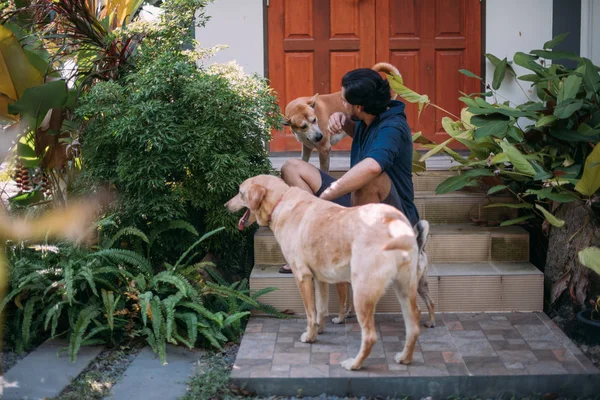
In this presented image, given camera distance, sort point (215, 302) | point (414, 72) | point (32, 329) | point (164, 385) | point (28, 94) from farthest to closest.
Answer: point (414, 72) < point (28, 94) < point (215, 302) < point (32, 329) < point (164, 385)

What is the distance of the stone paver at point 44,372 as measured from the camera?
3.70 metres

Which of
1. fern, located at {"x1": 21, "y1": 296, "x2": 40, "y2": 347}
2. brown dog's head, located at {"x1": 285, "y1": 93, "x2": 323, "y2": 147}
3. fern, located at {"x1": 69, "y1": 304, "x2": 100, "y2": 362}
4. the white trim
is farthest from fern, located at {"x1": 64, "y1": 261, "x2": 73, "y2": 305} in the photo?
the white trim

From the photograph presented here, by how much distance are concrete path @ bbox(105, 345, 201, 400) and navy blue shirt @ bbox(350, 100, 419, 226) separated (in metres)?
1.60

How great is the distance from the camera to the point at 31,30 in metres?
5.85

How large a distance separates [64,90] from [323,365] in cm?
296

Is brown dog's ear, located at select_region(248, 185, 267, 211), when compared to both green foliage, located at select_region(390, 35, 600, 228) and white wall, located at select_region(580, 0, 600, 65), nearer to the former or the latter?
green foliage, located at select_region(390, 35, 600, 228)

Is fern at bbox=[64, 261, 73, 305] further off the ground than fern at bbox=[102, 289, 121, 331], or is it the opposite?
fern at bbox=[64, 261, 73, 305]

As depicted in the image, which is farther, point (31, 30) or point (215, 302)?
point (31, 30)

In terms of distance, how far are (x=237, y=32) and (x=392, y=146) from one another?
12.4 feet

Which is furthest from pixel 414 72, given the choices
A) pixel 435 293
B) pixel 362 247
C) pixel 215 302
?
pixel 362 247

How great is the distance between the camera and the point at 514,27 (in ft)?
24.5

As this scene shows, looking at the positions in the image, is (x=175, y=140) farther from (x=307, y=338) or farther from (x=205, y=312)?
(x=307, y=338)

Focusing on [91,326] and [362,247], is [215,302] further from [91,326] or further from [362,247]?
[362,247]

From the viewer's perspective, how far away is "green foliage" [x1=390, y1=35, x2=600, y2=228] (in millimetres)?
4695
